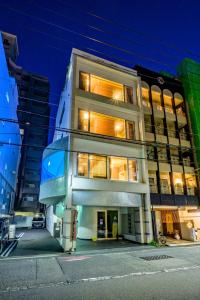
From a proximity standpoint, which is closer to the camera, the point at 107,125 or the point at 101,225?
the point at 107,125

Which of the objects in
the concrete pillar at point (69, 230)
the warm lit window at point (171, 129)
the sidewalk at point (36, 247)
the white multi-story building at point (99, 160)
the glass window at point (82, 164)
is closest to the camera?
the sidewalk at point (36, 247)

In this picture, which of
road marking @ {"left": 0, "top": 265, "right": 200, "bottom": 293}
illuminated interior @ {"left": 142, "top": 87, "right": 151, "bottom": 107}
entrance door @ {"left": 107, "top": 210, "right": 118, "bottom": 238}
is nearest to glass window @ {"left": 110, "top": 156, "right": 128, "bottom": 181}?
entrance door @ {"left": 107, "top": 210, "right": 118, "bottom": 238}

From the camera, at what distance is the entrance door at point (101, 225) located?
645 inches

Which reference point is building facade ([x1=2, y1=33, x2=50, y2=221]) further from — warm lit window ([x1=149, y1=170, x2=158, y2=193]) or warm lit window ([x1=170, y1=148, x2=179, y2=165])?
warm lit window ([x1=170, y1=148, x2=179, y2=165])

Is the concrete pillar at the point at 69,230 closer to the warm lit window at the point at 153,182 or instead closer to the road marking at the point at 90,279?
the road marking at the point at 90,279

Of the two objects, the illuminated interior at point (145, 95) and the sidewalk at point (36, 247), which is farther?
the illuminated interior at point (145, 95)

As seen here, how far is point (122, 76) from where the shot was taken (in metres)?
18.3

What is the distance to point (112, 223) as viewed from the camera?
17.0 metres

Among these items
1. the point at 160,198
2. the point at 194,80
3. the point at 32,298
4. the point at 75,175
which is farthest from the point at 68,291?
the point at 194,80

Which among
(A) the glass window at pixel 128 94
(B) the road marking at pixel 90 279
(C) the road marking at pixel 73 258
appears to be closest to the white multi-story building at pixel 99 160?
(A) the glass window at pixel 128 94

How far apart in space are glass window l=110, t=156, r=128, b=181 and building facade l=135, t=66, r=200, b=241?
2.60 m

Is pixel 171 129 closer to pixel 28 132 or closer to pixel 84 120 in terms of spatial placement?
pixel 84 120

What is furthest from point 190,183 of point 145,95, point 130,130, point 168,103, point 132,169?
point 145,95

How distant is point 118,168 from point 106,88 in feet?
25.7
